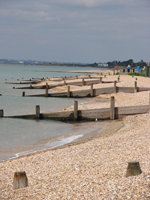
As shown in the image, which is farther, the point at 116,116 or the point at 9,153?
the point at 116,116

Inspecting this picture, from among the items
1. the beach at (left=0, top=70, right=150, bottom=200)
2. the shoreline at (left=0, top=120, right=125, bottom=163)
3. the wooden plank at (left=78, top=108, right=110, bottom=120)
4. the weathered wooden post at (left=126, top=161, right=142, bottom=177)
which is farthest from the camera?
the wooden plank at (left=78, top=108, right=110, bottom=120)

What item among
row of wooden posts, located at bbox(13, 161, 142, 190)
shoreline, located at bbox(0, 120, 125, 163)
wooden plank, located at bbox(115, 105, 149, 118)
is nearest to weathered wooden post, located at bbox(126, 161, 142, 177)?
row of wooden posts, located at bbox(13, 161, 142, 190)

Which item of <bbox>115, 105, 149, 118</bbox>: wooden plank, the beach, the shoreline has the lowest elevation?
the shoreline

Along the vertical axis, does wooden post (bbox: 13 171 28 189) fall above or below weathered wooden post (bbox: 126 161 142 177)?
below

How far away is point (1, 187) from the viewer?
708 centimetres

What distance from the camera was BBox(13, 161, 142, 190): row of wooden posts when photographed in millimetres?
6527

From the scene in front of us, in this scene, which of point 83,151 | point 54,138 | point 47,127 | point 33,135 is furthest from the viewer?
point 47,127

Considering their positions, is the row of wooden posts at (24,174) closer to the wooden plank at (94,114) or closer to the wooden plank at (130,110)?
the wooden plank at (130,110)

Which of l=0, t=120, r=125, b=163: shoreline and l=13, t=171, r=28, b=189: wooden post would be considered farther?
l=0, t=120, r=125, b=163: shoreline

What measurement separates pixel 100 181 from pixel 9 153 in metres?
5.91

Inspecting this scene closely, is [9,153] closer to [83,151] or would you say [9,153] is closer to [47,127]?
[83,151]

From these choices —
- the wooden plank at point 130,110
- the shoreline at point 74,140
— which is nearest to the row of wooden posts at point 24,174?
the shoreline at point 74,140

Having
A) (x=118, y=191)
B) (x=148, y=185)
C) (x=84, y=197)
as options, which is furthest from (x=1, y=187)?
(x=148, y=185)

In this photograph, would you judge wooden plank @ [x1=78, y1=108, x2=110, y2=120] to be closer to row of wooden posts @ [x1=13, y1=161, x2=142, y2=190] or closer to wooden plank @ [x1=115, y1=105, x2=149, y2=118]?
wooden plank @ [x1=115, y1=105, x2=149, y2=118]
